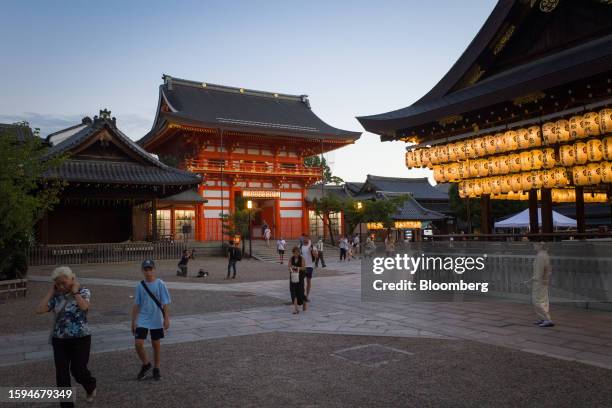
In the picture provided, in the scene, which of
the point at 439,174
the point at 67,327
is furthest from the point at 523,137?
the point at 67,327

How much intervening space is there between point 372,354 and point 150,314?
3278 millimetres

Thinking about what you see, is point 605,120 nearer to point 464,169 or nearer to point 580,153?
point 580,153

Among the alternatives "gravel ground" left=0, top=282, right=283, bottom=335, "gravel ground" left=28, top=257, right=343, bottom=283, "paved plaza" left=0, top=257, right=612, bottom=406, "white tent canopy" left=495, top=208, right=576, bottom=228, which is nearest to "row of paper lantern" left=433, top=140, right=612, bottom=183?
"paved plaza" left=0, top=257, right=612, bottom=406

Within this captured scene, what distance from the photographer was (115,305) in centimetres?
1205

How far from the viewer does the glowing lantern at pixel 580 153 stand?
39.7 feet

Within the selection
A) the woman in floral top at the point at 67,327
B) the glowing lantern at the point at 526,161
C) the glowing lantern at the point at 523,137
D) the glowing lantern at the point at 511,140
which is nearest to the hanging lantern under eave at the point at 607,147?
the glowing lantern at the point at 523,137

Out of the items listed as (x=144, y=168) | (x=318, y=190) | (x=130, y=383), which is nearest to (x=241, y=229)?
(x=144, y=168)

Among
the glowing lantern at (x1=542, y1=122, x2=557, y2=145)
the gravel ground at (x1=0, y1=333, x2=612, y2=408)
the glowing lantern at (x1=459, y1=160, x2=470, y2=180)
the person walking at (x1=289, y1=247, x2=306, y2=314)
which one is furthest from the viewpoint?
the glowing lantern at (x1=459, y1=160, x2=470, y2=180)

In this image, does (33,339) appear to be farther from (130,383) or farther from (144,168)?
(144,168)

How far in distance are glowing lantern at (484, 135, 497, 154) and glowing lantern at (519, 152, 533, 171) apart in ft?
2.57

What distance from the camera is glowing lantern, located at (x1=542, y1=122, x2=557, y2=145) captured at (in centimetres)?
1225

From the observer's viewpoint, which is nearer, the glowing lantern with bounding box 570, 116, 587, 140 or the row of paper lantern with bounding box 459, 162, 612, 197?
the glowing lantern with bounding box 570, 116, 587, 140

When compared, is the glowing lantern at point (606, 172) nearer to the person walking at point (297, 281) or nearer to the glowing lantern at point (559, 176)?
the glowing lantern at point (559, 176)

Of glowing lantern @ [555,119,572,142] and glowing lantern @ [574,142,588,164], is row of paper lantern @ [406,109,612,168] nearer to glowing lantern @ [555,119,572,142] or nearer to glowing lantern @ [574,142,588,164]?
glowing lantern @ [555,119,572,142]
